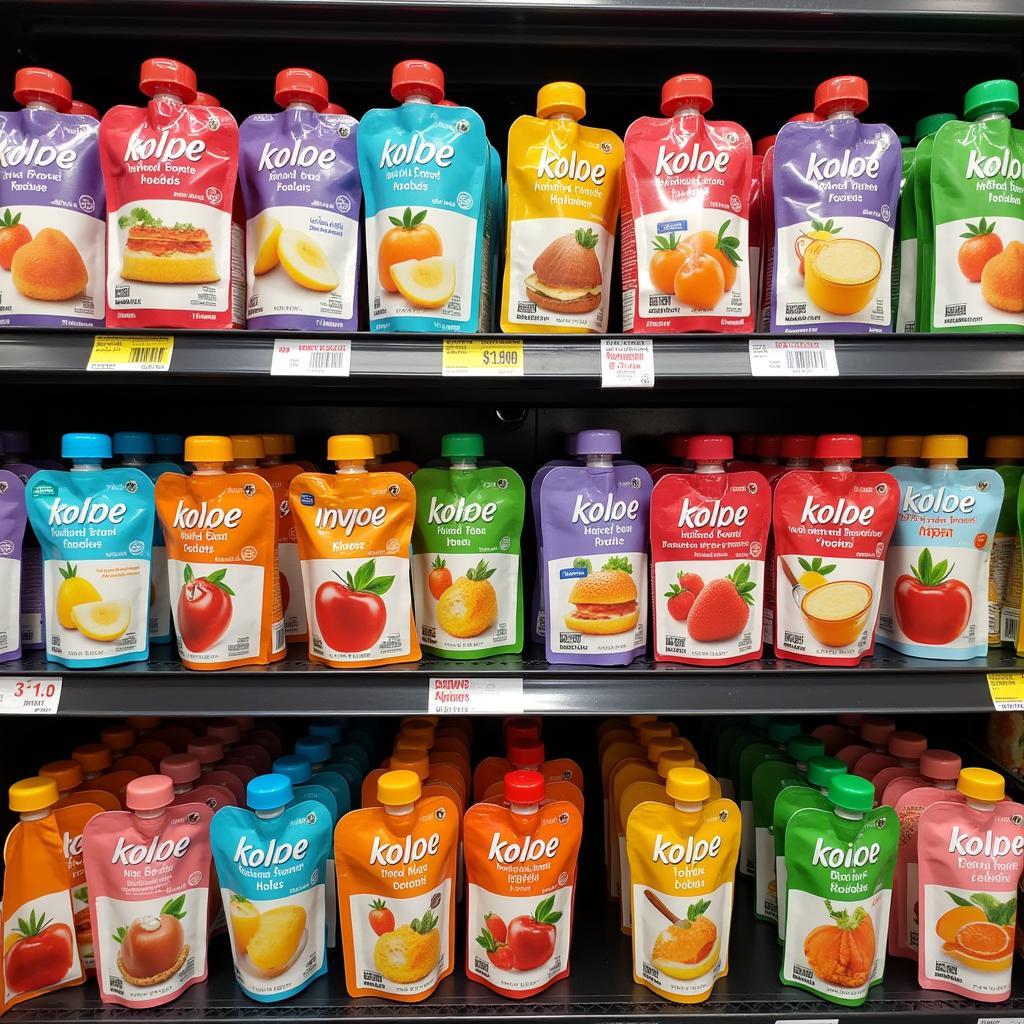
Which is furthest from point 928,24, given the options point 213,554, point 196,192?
point 213,554

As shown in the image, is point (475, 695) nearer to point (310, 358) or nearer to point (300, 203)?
point (310, 358)

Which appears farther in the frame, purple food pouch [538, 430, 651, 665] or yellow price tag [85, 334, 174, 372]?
purple food pouch [538, 430, 651, 665]

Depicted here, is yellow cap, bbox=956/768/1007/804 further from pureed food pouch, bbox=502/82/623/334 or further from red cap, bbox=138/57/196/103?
red cap, bbox=138/57/196/103

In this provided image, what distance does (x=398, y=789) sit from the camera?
104 cm

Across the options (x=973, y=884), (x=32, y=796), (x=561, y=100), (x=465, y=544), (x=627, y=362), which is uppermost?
(x=561, y=100)

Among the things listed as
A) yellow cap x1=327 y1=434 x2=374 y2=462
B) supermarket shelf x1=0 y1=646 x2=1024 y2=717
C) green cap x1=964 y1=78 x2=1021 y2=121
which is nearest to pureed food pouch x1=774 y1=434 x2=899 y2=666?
supermarket shelf x1=0 y1=646 x2=1024 y2=717

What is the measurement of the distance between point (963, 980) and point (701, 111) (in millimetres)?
1535

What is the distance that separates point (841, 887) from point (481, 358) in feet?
3.38

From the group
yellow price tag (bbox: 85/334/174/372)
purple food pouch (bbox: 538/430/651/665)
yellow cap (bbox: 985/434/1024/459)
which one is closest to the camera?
yellow price tag (bbox: 85/334/174/372)

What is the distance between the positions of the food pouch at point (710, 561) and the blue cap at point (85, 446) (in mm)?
943

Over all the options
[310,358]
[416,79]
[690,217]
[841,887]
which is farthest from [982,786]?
[416,79]

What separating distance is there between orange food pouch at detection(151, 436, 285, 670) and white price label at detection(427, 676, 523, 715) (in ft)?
1.11

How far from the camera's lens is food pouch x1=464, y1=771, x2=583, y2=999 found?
1065mm

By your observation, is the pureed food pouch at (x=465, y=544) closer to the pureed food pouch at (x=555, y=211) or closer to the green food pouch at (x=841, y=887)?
the pureed food pouch at (x=555, y=211)
